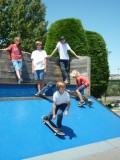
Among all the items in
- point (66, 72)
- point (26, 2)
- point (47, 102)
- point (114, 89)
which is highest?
point (26, 2)

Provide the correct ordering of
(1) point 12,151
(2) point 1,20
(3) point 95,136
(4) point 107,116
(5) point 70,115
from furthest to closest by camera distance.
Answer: (2) point 1,20
(4) point 107,116
(5) point 70,115
(3) point 95,136
(1) point 12,151

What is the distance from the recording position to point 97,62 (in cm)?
1941

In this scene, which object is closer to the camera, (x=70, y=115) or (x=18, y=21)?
(x=70, y=115)

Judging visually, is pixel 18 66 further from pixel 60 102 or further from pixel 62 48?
pixel 60 102

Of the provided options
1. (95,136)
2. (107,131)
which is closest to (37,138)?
(95,136)

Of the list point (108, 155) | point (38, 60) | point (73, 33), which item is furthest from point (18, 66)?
point (73, 33)

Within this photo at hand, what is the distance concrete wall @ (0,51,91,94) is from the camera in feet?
31.9

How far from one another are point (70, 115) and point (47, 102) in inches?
34.8

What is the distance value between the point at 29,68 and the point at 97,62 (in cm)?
969

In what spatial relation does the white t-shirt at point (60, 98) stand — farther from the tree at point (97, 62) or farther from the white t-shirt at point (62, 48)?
the tree at point (97, 62)

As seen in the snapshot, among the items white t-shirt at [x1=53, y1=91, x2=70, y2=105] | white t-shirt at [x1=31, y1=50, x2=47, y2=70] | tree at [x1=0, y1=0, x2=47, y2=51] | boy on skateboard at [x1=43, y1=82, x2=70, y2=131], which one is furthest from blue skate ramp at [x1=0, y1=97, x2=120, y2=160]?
tree at [x1=0, y1=0, x2=47, y2=51]

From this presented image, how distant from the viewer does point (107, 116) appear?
9016 millimetres

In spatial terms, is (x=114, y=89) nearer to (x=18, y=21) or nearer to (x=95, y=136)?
(x=18, y=21)

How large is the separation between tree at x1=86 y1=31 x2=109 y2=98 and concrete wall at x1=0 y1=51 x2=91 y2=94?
7751mm
